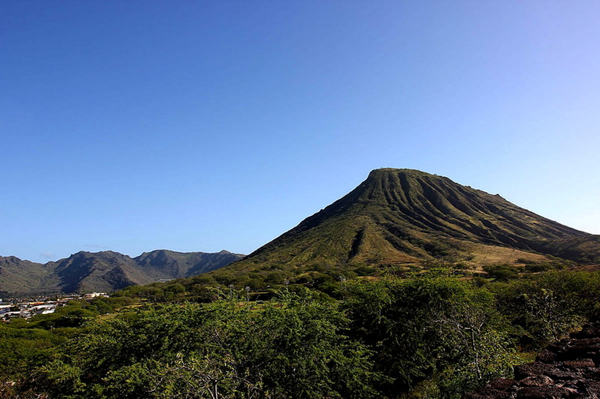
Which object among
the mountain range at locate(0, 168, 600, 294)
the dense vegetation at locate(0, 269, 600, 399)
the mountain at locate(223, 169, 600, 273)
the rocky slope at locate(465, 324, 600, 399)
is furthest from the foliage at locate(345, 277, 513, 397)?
the mountain at locate(223, 169, 600, 273)

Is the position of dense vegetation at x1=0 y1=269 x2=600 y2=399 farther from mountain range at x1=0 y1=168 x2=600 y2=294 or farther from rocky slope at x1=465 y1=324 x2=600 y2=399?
mountain range at x1=0 y1=168 x2=600 y2=294

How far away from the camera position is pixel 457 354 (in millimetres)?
17656

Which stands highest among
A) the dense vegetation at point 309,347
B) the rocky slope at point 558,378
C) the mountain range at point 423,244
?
the mountain range at point 423,244

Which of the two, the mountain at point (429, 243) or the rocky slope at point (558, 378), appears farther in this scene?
the mountain at point (429, 243)

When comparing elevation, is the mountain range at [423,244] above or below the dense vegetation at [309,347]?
above

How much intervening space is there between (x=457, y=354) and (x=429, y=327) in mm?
4050

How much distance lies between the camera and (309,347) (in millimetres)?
17797

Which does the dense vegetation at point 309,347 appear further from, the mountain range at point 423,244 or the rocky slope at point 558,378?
Result: the mountain range at point 423,244

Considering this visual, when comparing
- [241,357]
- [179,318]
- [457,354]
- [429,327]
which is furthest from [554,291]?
[179,318]

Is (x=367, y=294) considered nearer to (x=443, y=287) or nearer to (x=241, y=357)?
(x=443, y=287)

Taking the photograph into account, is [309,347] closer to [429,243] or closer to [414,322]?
[414,322]

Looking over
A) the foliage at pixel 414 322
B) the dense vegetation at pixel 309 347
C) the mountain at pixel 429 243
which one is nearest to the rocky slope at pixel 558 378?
the dense vegetation at pixel 309 347

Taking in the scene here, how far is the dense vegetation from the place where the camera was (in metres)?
15.2

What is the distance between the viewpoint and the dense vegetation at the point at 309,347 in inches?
599
